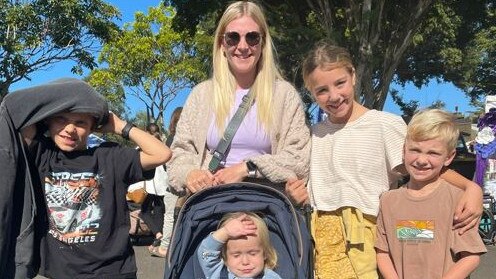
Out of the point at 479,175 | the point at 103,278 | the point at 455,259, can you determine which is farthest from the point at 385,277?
the point at 479,175

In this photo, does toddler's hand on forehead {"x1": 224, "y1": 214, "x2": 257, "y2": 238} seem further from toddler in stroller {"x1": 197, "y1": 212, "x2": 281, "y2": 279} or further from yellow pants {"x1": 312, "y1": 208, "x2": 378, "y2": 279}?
yellow pants {"x1": 312, "y1": 208, "x2": 378, "y2": 279}

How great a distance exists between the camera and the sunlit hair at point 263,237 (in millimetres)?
3527

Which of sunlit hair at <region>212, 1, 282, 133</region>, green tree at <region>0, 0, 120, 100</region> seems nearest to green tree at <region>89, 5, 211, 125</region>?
green tree at <region>0, 0, 120, 100</region>

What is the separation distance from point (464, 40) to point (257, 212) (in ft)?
85.2

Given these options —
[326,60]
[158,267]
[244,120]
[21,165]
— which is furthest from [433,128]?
[158,267]

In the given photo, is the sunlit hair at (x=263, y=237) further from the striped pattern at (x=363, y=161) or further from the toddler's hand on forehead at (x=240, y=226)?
the striped pattern at (x=363, y=161)

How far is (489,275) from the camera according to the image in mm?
8016

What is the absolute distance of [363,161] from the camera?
11.2ft

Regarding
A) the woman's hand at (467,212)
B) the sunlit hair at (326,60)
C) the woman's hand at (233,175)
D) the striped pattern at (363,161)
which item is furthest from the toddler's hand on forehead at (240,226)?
the woman's hand at (467,212)

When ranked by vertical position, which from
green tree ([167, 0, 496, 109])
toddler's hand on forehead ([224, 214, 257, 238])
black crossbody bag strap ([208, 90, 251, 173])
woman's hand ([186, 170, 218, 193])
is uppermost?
green tree ([167, 0, 496, 109])

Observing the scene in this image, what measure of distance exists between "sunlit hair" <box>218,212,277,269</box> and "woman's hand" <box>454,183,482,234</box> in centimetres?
97

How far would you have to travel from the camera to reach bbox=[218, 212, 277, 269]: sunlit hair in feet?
11.6

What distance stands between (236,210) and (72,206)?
0.84 m

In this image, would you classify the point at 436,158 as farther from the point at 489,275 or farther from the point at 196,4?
the point at 196,4
